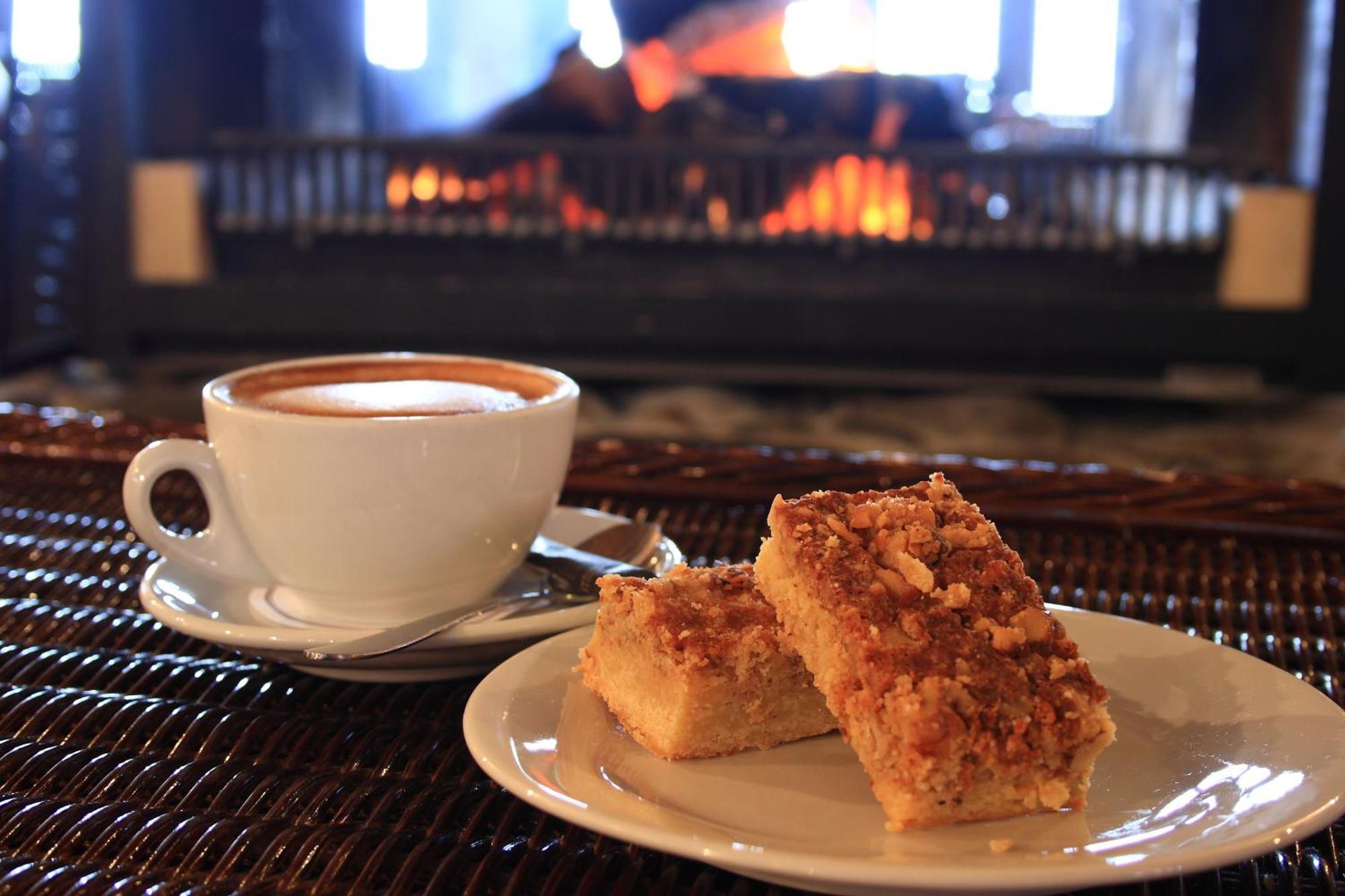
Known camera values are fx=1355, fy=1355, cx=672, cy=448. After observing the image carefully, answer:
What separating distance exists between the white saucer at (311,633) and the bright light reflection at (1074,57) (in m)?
2.63

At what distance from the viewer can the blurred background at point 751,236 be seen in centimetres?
247

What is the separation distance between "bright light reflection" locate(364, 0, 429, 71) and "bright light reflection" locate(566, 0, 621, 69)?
35cm

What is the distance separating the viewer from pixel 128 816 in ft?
1.74

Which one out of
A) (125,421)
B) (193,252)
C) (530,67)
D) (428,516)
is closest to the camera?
(428,516)

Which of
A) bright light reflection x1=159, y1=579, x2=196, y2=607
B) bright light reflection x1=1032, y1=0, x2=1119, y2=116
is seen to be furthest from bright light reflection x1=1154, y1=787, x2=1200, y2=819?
bright light reflection x1=1032, y1=0, x2=1119, y2=116

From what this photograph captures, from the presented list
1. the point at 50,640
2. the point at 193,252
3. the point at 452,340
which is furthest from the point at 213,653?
the point at 193,252

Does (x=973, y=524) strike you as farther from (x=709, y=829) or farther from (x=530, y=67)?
(x=530, y=67)

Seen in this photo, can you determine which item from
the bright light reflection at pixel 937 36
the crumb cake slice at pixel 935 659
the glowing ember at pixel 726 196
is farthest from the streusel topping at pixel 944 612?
the bright light reflection at pixel 937 36

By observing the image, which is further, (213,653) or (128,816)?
(213,653)

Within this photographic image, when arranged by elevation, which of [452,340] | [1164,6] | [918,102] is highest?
[1164,6]

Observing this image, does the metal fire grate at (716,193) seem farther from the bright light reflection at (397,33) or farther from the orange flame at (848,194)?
the bright light reflection at (397,33)

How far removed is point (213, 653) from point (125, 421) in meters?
0.44

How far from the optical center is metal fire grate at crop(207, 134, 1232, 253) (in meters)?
2.47

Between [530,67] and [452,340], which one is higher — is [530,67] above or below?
above
